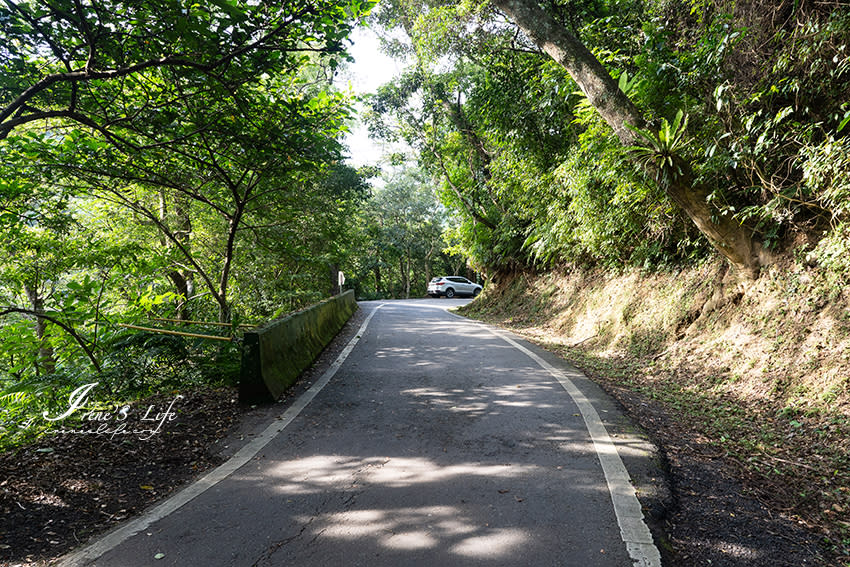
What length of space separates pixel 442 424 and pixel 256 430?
6.06ft

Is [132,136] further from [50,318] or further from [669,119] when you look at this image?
[669,119]

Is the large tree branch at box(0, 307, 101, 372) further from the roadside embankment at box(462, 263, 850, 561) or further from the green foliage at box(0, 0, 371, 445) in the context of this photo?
the roadside embankment at box(462, 263, 850, 561)

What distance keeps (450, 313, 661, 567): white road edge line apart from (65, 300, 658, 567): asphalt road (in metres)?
0.01

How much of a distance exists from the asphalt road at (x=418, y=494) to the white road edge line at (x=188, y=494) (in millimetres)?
21

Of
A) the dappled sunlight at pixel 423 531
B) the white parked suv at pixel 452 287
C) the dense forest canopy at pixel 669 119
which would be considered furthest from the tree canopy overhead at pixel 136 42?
the white parked suv at pixel 452 287

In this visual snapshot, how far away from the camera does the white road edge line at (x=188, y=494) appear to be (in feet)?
8.02

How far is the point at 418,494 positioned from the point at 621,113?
572 cm

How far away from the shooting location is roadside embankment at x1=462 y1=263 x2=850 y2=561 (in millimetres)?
3330

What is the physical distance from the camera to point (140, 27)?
12.9ft

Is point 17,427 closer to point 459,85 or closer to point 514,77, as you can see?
point 514,77

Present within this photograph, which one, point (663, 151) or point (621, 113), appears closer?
point (663, 151)

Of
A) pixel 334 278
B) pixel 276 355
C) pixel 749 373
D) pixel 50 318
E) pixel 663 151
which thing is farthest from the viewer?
pixel 334 278

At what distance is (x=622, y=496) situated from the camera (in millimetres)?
2943

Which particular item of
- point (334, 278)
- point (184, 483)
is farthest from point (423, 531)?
point (334, 278)
